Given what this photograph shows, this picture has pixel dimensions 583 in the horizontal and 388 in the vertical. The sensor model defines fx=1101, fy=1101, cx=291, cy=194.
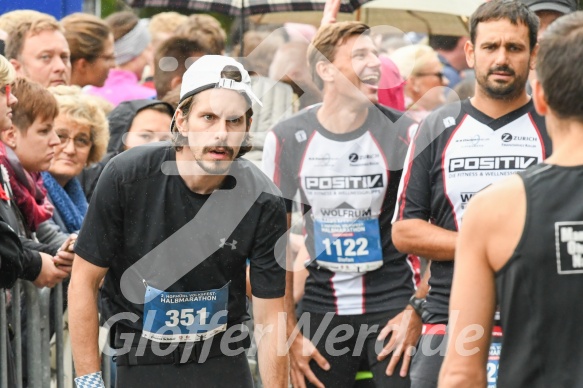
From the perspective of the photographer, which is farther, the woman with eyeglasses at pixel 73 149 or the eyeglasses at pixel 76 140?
the eyeglasses at pixel 76 140

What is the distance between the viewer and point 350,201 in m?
6.37

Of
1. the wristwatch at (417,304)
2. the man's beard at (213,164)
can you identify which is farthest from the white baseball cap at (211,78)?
the wristwatch at (417,304)

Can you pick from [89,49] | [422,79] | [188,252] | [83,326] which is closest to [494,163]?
[188,252]

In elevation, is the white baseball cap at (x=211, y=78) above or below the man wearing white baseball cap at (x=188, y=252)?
above

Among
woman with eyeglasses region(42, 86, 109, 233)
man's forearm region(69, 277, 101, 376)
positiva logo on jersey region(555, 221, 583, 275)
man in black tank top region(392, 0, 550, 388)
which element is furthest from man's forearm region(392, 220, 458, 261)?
positiva logo on jersey region(555, 221, 583, 275)

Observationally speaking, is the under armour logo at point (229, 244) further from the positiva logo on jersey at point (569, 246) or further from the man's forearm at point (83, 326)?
the positiva logo on jersey at point (569, 246)

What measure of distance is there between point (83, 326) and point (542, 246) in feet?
7.98

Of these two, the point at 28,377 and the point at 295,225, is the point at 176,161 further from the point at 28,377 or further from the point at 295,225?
the point at 295,225

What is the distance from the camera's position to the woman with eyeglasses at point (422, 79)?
10494 millimetres

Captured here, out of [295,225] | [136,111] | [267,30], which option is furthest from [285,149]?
[267,30]

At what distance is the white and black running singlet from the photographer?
637cm

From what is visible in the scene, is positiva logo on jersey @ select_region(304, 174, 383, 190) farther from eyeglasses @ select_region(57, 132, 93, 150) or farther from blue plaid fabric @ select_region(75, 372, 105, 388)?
blue plaid fabric @ select_region(75, 372, 105, 388)

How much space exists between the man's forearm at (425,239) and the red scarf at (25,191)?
6.31 ft

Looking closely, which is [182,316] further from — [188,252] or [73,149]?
[73,149]
